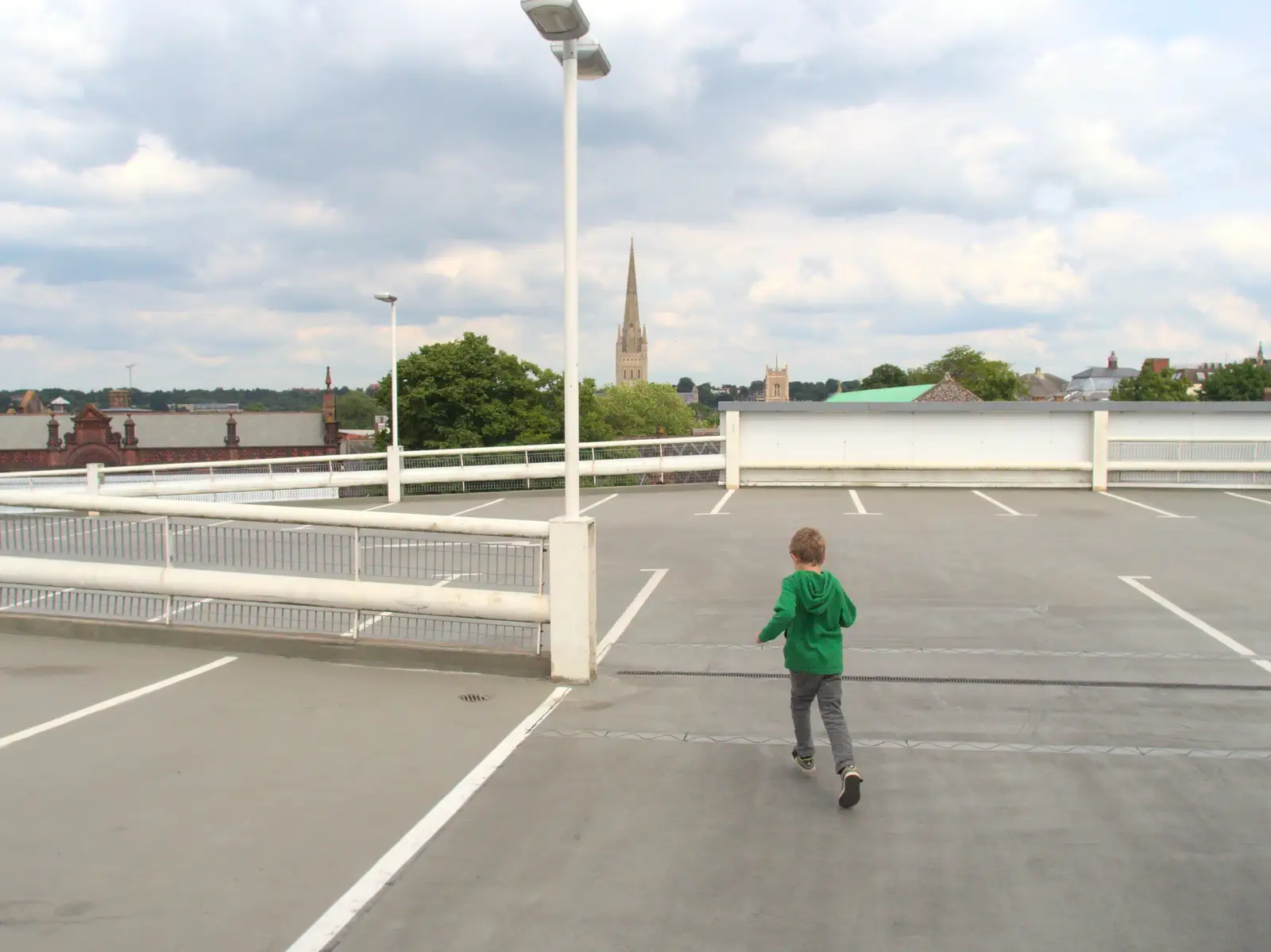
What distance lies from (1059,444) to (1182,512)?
5347 mm

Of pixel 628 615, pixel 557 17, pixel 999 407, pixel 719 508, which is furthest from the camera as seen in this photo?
pixel 999 407

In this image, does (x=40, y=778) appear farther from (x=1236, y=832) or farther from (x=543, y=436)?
(x=543, y=436)

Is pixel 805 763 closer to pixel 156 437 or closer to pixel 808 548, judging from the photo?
pixel 808 548

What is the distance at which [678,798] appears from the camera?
523 cm

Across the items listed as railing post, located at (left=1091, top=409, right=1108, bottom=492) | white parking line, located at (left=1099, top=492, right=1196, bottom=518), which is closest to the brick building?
railing post, located at (left=1091, top=409, right=1108, bottom=492)

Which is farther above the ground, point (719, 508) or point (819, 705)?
point (819, 705)

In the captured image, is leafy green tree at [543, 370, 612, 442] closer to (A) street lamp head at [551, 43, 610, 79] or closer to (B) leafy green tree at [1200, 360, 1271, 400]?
(A) street lamp head at [551, 43, 610, 79]

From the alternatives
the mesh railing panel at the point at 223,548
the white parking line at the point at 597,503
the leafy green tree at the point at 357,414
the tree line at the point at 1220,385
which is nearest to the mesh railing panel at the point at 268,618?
the mesh railing panel at the point at 223,548

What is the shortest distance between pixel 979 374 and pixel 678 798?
14188 cm

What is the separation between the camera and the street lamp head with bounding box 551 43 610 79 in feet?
25.2

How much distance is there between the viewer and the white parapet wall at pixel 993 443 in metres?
23.1

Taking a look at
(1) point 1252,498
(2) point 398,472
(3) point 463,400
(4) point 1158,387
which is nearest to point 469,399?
(3) point 463,400

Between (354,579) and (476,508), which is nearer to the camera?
(354,579)

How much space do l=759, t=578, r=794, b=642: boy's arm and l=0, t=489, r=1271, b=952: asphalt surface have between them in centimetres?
80
